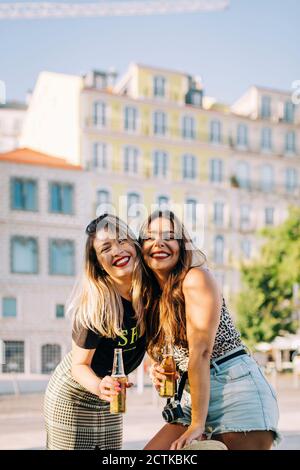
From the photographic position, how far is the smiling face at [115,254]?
1.78m

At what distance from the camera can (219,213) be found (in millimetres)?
7801

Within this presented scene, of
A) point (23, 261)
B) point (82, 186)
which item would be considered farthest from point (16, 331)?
point (82, 186)

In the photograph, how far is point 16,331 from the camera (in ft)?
27.1

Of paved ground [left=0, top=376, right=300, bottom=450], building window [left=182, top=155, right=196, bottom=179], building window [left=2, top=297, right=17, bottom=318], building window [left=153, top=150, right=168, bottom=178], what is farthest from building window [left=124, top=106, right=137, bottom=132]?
paved ground [left=0, top=376, right=300, bottom=450]

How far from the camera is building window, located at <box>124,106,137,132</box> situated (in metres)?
7.62

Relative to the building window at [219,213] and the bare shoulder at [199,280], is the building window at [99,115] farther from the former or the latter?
the bare shoulder at [199,280]

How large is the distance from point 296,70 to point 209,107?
119 inches

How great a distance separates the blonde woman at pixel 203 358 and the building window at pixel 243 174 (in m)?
6.34

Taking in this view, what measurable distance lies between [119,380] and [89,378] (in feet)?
0.29

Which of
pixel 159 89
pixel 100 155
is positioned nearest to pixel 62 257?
pixel 100 155

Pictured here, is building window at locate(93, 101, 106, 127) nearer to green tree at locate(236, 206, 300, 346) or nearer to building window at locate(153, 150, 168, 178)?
building window at locate(153, 150, 168, 178)

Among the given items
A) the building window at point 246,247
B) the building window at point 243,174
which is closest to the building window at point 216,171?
the building window at point 243,174

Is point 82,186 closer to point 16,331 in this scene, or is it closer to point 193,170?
point 193,170

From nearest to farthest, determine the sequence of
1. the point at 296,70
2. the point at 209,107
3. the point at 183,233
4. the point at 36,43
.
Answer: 1. the point at 183,233
2. the point at 296,70
3. the point at 36,43
4. the point at 209,107
